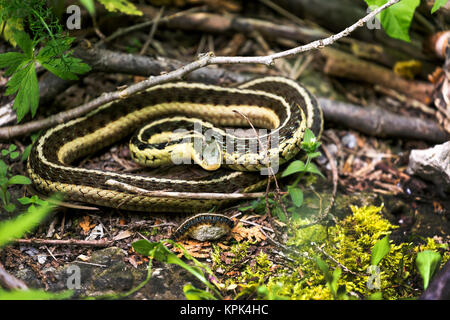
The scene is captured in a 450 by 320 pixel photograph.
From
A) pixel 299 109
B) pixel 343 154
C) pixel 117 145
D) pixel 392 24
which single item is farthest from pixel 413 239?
pixel 117 145

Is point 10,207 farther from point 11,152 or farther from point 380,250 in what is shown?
point 380,250

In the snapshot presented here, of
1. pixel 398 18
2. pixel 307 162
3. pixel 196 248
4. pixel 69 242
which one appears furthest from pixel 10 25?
pixel 398 18

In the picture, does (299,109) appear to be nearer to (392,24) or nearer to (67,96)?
(392,24)

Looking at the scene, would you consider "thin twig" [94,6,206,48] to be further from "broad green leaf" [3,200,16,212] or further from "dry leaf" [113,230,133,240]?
"dry leaf" [113,230,133,240]

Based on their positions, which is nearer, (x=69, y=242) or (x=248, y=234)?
(x=69, y=242)

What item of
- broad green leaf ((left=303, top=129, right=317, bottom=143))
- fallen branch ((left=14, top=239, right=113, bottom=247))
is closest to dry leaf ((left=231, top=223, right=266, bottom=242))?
broad green leaf ((left=303, top=129, right=317, bottom=143))

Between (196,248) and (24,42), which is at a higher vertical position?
(24,42)

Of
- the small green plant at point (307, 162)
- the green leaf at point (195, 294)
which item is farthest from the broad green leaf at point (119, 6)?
the green leaf at point (195, 294)

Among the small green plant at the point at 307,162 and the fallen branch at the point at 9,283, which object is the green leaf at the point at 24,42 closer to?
the fallen branch at the point at 9,283
